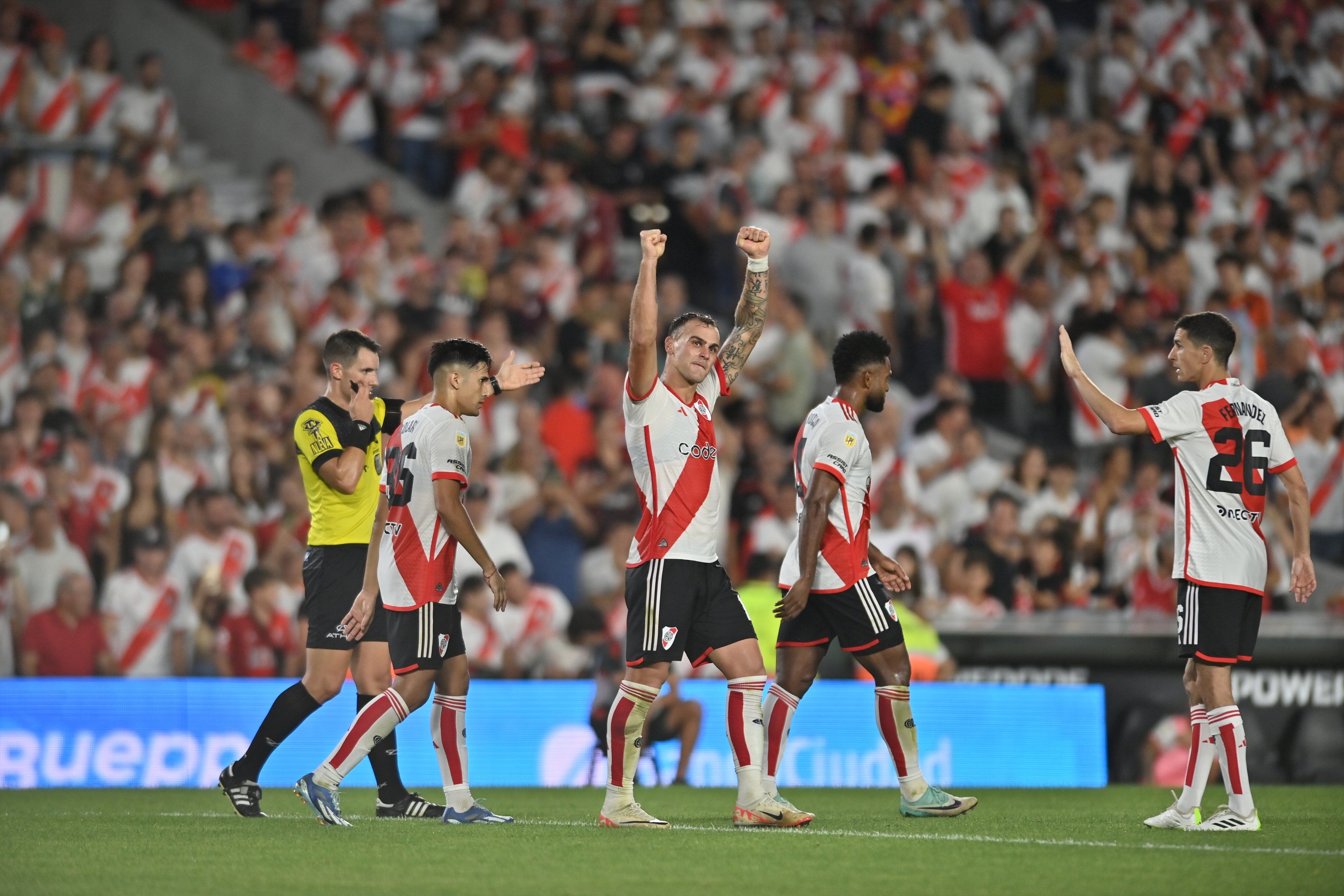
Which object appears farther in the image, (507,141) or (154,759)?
(507,141)

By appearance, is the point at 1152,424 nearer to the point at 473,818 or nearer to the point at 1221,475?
the point at 1221,475

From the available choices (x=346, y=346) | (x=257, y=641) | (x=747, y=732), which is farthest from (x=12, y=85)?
(x=747, y=732)

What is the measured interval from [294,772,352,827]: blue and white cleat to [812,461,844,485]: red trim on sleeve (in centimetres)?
288

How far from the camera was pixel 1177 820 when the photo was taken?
8.27 metres

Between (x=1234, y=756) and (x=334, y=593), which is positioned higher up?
(x=334, y=593)

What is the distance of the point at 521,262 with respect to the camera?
55.7 feet

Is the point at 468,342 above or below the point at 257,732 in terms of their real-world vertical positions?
above

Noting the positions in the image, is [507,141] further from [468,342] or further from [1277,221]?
[468,342]

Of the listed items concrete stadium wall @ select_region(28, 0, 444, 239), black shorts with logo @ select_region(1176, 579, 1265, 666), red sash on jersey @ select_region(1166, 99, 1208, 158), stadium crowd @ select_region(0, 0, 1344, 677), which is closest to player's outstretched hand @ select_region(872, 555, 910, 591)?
black shorts with logo @ select_region(1176, 579, 1265, 666)

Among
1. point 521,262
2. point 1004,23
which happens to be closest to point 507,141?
point 521,262

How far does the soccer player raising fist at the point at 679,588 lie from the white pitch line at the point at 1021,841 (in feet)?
0.55

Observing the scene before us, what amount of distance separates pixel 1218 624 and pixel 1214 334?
142 centimetres

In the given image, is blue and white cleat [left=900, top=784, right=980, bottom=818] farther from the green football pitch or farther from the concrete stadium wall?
the concrete stadium wall

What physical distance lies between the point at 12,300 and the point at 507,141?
5598 mm
